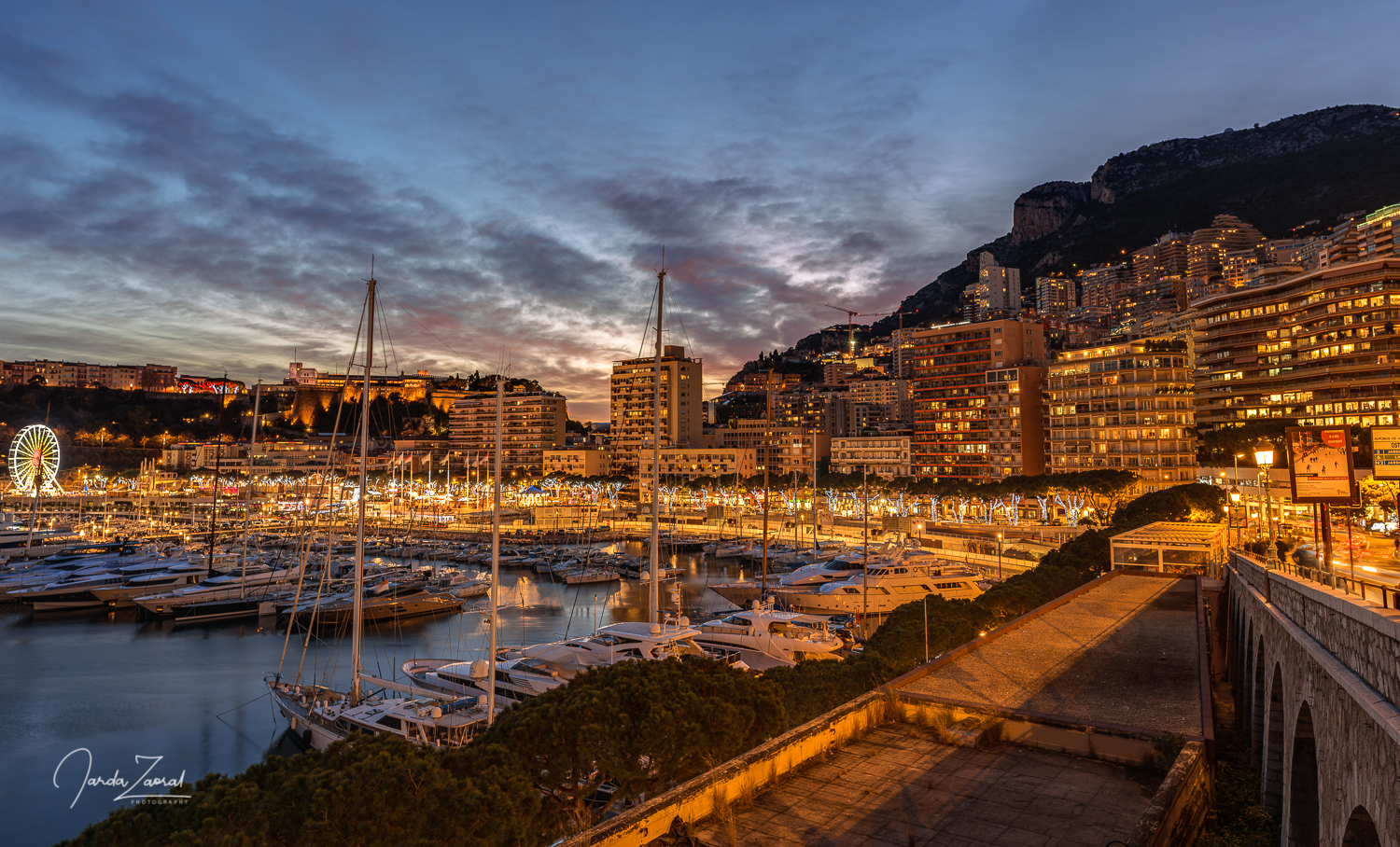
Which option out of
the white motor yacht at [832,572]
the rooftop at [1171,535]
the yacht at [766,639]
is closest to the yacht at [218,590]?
the yacht at [766,639]

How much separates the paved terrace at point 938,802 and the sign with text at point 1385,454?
50761 mm

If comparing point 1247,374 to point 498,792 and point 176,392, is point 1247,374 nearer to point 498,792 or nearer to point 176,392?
point 498,792

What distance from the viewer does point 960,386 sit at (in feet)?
327

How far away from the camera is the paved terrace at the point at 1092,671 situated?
1441cm

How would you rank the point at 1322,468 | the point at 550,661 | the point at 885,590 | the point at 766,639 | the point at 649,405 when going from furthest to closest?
the point at 649,405 < the point at 885,590 < the point at 766,639 < the point at 550,661 < the point at 1322,468

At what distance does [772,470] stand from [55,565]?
9073 cm

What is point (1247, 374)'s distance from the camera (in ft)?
280

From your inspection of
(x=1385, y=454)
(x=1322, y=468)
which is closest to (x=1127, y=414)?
(x=1385, y=454)

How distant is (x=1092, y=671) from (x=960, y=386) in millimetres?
86715

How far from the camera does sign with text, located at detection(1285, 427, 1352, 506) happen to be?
13.4m

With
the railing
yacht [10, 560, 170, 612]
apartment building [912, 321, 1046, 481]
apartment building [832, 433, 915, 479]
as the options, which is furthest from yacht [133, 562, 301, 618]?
apartment building [912, 321, 1046, 481]

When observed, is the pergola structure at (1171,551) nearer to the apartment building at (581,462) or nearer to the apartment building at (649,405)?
the apartment building at (649,405)

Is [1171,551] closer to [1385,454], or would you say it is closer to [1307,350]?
[1385,454]

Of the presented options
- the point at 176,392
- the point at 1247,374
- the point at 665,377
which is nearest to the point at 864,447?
the point at 665,377
